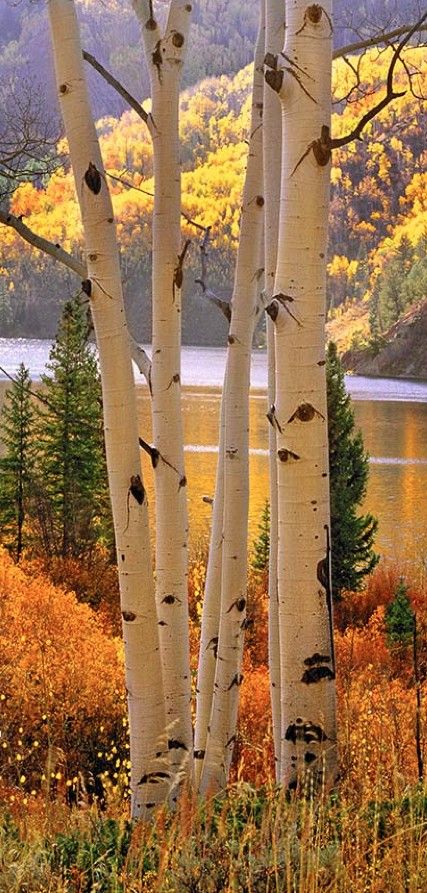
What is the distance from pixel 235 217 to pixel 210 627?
25794 millimetres

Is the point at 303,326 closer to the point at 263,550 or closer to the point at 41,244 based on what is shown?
the point at 41,244

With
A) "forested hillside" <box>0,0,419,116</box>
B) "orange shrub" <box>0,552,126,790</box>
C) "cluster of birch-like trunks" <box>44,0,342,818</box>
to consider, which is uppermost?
"forested hillside" <box>0,0,419,116</box>

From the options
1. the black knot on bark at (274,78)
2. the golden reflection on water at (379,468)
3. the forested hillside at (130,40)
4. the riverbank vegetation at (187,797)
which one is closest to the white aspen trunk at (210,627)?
the riverbank vegetation at (187,797)

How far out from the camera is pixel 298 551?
1.92 metres

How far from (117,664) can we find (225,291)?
1054 inches

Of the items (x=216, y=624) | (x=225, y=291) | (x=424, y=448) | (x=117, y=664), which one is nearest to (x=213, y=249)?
(x=225, y=291)

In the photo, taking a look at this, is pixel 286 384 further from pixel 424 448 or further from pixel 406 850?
pixel 424 448

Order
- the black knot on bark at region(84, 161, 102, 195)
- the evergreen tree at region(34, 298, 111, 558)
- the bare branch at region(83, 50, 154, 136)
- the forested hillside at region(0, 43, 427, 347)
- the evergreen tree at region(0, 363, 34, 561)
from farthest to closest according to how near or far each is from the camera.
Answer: the forested hillside at region(0, 43, 427, 347)
the evergreen tree at region(0, 363, 34, 561)
the evergreen tree at region(34, 298, 111, 558)
the bare branch at region(83, 50, 154, 136)
the black knot on bark at region(84, 161, 102, 195)

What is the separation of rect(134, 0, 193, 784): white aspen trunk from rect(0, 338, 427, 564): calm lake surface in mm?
9372

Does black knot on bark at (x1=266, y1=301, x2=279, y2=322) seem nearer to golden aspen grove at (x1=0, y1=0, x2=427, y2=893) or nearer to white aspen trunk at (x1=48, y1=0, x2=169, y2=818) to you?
golden aspen grove at (x1=0, y1=0, x2=427, y2=893)

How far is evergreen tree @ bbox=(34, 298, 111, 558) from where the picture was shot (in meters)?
11.4

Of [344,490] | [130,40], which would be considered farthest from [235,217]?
[344,490]

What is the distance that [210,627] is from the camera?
2.95 metres

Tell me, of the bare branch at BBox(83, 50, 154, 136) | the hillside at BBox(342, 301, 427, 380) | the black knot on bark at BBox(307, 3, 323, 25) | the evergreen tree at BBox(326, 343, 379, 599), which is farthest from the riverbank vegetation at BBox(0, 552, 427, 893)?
the hillside at BBox(342, 301, 427, 380)
